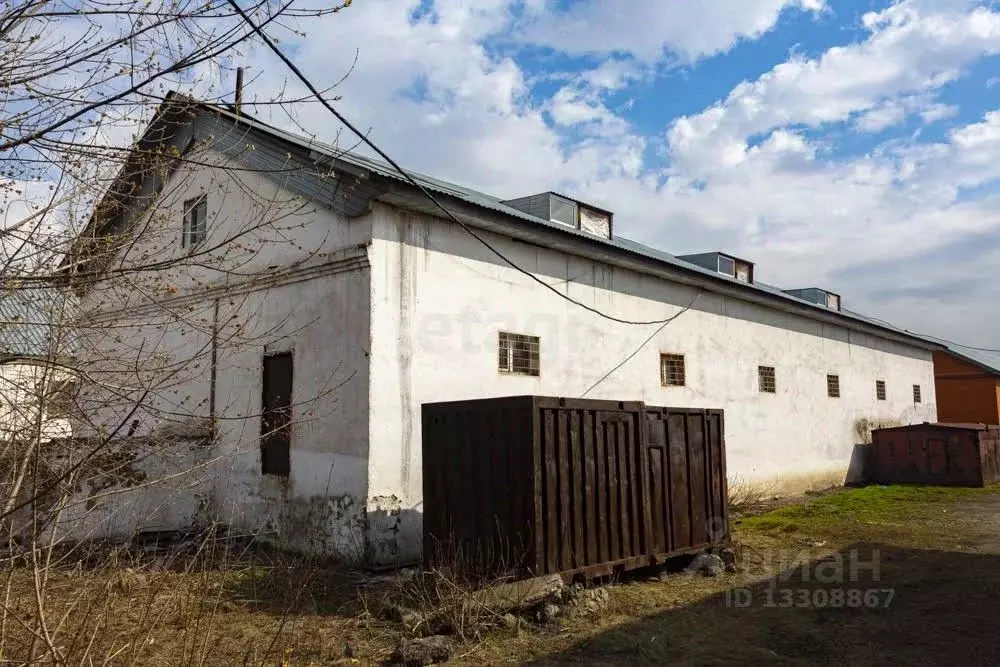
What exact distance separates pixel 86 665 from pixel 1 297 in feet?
7.49

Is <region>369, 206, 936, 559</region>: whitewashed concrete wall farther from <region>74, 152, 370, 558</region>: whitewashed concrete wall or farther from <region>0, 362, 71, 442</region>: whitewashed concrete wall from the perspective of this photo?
<region>0, 362, 71, 442</region>: whitewashed concrete wall

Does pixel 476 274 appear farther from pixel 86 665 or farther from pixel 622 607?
pixel 86 665

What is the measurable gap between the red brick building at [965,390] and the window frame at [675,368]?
20.6 meters

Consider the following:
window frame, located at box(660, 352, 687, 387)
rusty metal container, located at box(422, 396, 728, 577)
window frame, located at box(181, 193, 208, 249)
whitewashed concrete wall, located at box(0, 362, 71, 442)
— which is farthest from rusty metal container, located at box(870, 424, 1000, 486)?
whitewashed concrete wall, located at box(0, 362, 71, 442)

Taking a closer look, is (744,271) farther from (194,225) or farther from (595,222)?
(194,225)

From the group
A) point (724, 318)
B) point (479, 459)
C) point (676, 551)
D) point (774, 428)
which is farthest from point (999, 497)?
point (479, 459)

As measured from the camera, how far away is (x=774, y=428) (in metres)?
16.8

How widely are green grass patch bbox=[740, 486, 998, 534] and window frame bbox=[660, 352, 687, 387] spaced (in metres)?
2.68

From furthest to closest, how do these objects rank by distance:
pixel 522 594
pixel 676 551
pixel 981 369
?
pixel 981 369
pixel 676 551
pixel 522 594

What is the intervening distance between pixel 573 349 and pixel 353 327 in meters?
3.87

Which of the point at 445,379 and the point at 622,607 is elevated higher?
the point at 445,379

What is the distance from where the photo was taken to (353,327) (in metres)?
9.22

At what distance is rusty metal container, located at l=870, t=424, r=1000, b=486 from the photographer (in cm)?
1797

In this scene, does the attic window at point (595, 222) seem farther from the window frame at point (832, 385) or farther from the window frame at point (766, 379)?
the window frame at point (832, 385)
